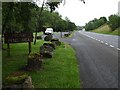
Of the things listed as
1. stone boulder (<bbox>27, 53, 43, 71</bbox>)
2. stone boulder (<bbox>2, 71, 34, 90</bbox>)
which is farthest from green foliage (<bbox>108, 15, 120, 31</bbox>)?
stone boulder (<bbox>2, 71, 34, 90</bbox>)

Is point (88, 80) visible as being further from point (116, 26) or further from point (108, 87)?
point (116, 26)

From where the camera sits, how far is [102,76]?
1087cm

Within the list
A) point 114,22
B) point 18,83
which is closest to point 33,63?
point 18,83

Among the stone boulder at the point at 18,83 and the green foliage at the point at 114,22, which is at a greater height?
the green foliage at the point at 114,22

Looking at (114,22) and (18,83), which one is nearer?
(18,83)

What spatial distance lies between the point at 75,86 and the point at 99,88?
0.79m

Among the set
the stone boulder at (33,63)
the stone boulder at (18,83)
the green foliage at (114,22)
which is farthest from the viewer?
the green foliage at (114,22)

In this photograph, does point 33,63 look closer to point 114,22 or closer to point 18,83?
point 18,83

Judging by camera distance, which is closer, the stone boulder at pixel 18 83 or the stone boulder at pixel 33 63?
the stone boulder at pixel 18 83

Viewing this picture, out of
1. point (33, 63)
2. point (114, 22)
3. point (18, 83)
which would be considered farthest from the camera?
point (114, 22)

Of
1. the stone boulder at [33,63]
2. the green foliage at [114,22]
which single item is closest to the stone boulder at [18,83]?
the stone boulder at [33,63]

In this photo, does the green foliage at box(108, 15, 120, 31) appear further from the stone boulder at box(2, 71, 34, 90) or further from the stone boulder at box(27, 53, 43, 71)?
the stone boulder at box(2, 71, 34, 90)

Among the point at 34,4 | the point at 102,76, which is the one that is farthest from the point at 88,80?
the point at 34,4

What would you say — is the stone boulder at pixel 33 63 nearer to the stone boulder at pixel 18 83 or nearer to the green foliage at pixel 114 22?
the stone boulder at pixel 18 83
